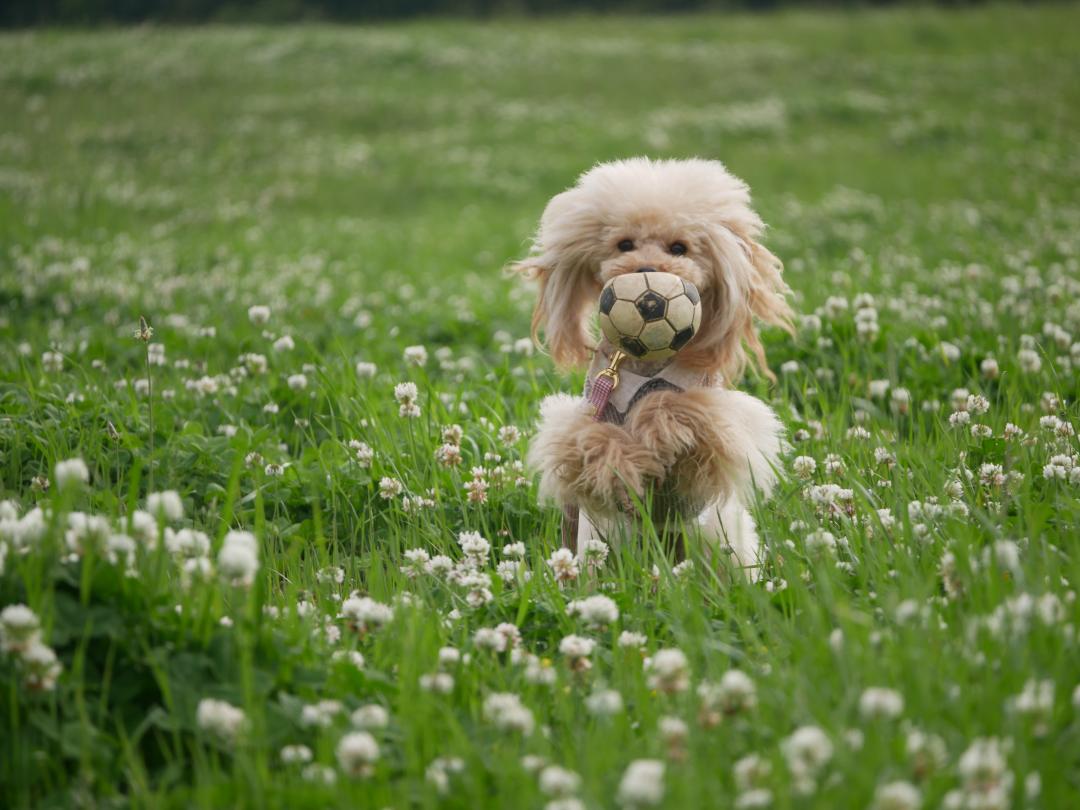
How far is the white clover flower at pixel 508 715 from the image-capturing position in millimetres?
2352

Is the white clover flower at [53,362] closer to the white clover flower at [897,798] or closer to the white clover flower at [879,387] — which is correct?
the white clover flower at [879,387]

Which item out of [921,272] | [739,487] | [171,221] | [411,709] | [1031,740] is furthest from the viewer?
[171,221]

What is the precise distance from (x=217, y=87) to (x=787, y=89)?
48.8 ft

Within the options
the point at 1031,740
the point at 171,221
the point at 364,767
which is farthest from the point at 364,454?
the point at 171,221

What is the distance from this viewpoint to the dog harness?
12.1 feet

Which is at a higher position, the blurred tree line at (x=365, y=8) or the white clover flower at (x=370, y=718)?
the blurred tree line at (x=365, y=8)

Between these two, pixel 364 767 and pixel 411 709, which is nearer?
pixel 364 767

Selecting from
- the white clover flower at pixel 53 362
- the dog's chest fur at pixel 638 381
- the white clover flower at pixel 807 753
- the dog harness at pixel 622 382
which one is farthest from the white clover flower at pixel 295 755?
the white clover flower at pixel 53 362

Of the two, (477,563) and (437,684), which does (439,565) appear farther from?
(437,684)

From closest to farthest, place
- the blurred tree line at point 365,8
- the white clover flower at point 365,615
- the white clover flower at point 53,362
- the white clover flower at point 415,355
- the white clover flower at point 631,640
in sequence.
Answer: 1. the white clover flower at point 365,615
2. the white clover flower at point 631,640
3. the white clover flower at point 415,355
4. the white clover flower at point 53,362
5. the blurred tree line at point 365,8

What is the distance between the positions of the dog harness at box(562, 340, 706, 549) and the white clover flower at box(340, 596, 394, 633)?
3.53 feet

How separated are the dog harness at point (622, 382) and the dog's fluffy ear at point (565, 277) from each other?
0.17 m

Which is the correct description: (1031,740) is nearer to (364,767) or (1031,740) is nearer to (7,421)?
(364,767)

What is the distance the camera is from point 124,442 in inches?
175
